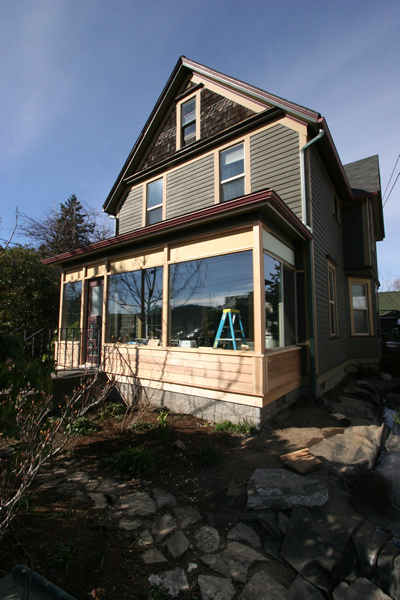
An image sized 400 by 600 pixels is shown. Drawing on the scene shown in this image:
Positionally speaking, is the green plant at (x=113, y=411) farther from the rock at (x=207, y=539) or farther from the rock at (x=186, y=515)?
the rock at (x=207, y=539)

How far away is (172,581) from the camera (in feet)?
7.00

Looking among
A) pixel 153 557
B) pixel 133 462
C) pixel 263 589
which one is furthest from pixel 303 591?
pixel 133 462

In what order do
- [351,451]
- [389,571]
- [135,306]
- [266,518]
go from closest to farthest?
[389,571]
[266,518]
[351,451]
[135,306]

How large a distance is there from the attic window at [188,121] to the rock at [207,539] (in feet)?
30.4

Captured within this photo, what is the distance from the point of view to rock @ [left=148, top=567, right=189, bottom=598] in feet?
6.79

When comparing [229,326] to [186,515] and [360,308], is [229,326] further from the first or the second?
[360,308]

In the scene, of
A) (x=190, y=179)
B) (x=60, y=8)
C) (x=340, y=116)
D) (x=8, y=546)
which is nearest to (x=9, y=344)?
(x=8, y=546)

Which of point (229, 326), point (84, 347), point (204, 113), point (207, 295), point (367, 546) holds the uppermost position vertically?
point (204, 113)

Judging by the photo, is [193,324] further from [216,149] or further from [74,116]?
[74,116]

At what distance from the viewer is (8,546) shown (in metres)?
2.25

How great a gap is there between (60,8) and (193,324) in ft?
19.8

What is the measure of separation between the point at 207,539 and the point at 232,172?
7.66 m

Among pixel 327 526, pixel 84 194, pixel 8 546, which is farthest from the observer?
pixel 84 194

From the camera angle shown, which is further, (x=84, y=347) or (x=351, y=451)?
(x=84, y=347)
